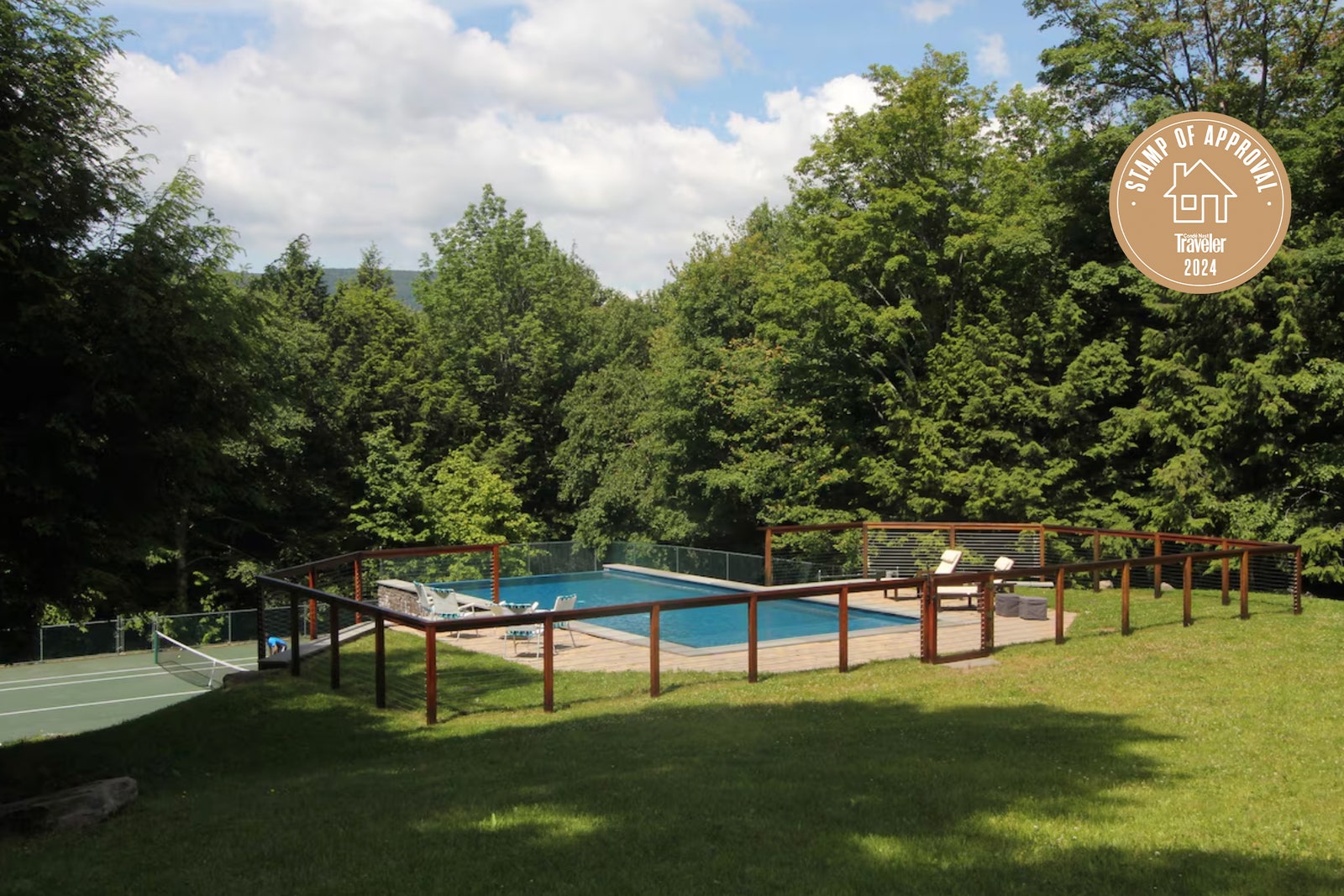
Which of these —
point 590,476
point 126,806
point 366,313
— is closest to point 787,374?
point 590,476

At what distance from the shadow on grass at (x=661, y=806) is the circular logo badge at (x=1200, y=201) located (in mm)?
11006

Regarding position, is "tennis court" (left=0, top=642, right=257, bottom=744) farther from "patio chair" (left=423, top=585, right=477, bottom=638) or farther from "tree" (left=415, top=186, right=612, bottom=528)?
"tree" (left=415, top=186, right=612, bottom=528)

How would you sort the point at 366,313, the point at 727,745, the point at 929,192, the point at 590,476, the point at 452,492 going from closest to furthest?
the point at 727,745 → the point at 929,192 → the point at 452,492 → the point at 590,476 → the point at 366,313

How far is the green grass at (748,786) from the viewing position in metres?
4.73

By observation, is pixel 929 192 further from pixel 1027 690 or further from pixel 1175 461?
pixel 1027 690

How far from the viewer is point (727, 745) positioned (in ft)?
25.5

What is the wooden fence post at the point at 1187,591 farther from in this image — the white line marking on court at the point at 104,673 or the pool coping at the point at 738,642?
the white line marking on court at the point at 104,673

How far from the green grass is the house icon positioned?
7.90 meters

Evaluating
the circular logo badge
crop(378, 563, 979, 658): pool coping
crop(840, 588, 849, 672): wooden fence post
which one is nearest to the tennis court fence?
crop(378, 563, 979, 658): pool coping

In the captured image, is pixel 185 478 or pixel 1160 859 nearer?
pixel 1160 859

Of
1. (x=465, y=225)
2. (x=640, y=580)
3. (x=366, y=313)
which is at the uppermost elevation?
(x=465, y=225)

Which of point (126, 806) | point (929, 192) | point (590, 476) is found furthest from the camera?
point (590, 476)

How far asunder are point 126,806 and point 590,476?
30.4 meters

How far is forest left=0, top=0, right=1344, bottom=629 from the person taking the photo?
727 centimetres
